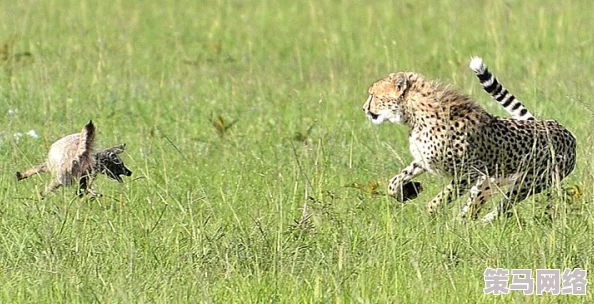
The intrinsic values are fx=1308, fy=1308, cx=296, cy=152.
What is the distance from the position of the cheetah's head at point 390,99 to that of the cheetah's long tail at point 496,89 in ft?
1.10

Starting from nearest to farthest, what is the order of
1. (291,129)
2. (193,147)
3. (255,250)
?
(255,250), (193,147), (291,129)

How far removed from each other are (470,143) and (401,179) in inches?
13.5

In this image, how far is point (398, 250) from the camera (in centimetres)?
470

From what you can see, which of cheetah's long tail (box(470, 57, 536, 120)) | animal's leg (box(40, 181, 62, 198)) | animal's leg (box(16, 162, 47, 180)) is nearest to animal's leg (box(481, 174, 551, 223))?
cheetah's long tail (box(470, 57, 536, 120))

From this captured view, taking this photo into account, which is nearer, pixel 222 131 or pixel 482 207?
pixel 482 207

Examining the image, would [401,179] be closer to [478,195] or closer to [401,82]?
[478,195]

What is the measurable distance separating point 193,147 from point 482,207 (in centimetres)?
187

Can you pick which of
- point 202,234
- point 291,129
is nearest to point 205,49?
point 291,129

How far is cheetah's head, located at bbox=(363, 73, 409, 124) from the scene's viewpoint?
5.82 m

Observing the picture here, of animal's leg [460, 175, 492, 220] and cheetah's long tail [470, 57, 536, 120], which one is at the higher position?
cheetah's long tail [470, 57, 536, 120]

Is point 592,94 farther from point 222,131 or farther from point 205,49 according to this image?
point 205,49

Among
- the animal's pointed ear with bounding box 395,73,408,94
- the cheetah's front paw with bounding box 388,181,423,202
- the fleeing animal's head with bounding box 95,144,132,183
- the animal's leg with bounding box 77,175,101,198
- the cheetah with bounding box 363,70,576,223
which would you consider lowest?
the animal's leg with bounding box 77,175,101,198

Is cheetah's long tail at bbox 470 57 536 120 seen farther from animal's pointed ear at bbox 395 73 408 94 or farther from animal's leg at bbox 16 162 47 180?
animal's leg at bbox 16 162 47 180

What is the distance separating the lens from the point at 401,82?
5805 mm
